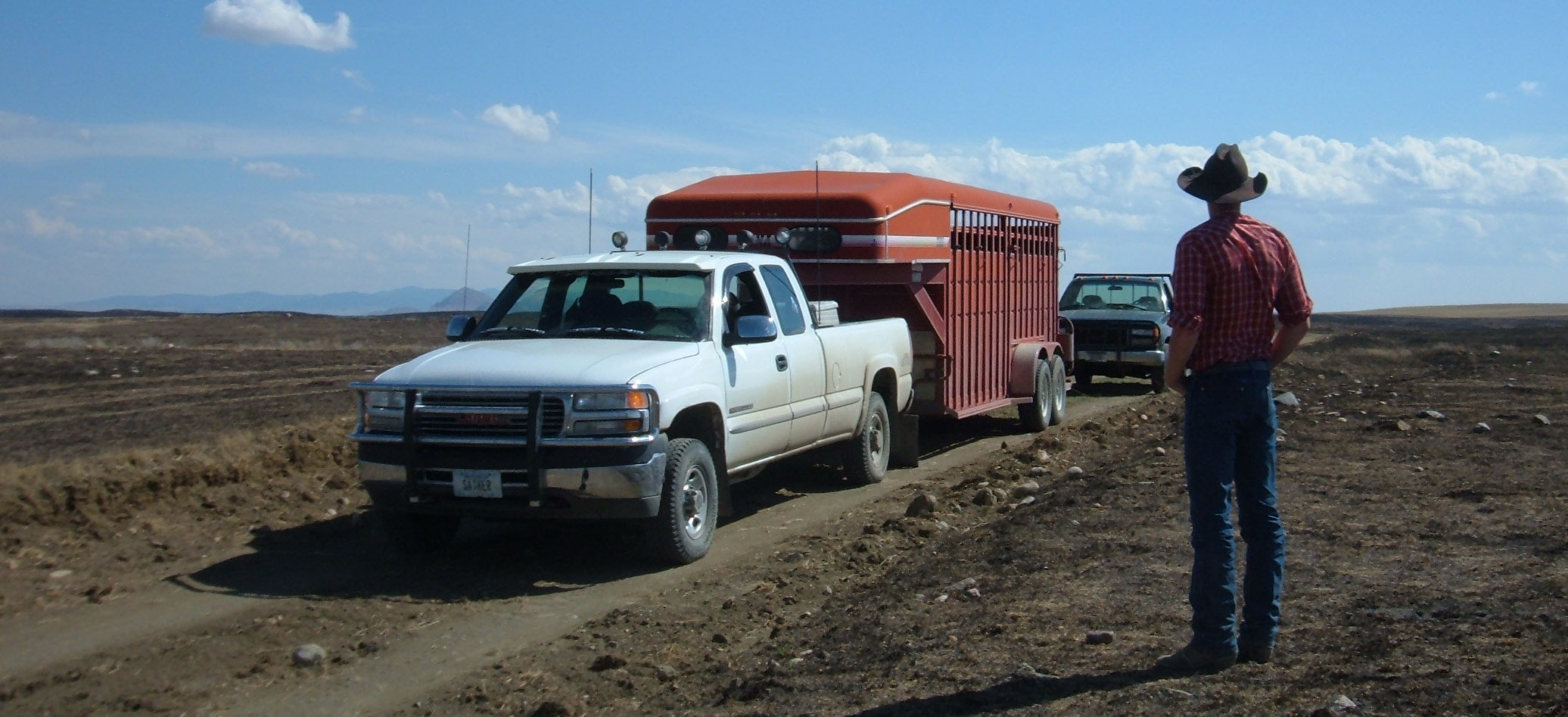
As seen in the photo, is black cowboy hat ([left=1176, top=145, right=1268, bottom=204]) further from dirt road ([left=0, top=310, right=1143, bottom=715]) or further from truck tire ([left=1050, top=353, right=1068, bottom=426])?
truck tire ([left=1050, top=353, right=1068, bottom=426])

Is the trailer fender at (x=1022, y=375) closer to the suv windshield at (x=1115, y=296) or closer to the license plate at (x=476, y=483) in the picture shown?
the suv windshield at (x=1115, y=296)

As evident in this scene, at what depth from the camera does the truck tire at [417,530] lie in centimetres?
872

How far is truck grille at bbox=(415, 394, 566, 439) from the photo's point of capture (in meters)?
8.04

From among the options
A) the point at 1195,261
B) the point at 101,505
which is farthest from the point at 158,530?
the point at 1195,261

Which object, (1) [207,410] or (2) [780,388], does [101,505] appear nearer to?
(2) [780,388]

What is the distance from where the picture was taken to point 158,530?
368 inches

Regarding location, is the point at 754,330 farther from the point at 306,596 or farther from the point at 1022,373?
the point at 1022,373

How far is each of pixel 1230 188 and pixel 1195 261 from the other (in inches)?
13.2

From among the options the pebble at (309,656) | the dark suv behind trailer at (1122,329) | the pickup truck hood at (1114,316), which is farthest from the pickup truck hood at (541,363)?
the pickup truck hood at (1114,316)

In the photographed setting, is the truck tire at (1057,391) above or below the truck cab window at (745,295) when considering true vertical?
below

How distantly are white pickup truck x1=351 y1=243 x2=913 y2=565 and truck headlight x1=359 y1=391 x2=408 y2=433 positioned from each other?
0.03 feet

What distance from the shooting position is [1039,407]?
16.2 metres

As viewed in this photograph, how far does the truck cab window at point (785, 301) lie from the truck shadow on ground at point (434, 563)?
1.43 meters

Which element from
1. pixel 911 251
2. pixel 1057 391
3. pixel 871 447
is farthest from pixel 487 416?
pixel 1057 391
